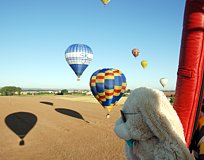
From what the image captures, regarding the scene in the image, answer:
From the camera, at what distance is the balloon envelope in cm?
1526

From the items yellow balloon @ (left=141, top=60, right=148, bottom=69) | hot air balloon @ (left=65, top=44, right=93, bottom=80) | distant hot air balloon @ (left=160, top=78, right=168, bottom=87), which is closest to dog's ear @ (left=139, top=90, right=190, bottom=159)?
hot air balloon @ (left=65, top=44, right=93, bottom=80)

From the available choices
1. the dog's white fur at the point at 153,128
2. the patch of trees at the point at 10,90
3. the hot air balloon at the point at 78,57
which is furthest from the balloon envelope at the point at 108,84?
the patch of trees at the point at 10,90

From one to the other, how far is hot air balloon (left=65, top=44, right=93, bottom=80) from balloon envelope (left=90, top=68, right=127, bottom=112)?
4793mm

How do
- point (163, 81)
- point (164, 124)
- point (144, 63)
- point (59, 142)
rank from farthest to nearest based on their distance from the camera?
point (163, 81)
point (144, 63)
point (59, 142)
point (164, 124)

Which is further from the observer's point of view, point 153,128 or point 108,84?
point 108,84

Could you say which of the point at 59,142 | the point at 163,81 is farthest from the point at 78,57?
the point at 163,81

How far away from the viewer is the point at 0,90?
8388 centimetres

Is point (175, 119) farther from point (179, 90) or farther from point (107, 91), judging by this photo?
point (107, 91)

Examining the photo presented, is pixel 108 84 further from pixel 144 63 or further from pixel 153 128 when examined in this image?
pixel 144 63

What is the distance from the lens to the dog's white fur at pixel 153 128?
4.79ft

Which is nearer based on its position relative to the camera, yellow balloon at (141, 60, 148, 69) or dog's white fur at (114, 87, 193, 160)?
dog's white fur at (114, 87, 193, 160)

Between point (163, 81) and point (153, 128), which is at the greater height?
point (163, 81)

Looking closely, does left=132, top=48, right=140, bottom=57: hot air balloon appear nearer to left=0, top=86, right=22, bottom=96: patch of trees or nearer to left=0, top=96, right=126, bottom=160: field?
left=0, top=96, right=126, bottom=160: field

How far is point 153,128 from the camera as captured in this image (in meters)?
1.50
